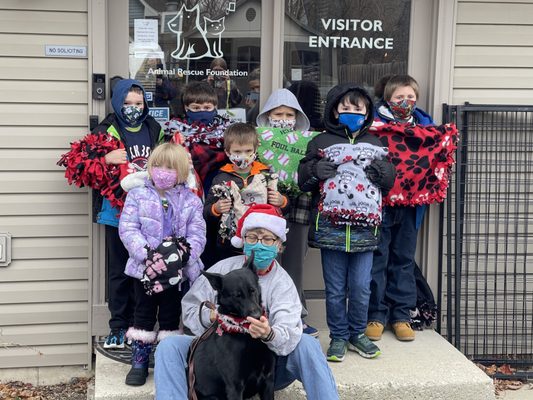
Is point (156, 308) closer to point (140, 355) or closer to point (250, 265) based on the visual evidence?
point (140, 355)

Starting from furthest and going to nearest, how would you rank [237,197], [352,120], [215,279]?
[352,120], [237,197], [215,279]

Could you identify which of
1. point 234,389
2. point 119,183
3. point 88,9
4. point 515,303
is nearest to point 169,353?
point 234,389

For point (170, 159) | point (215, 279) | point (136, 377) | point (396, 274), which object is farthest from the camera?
point (396, 274)

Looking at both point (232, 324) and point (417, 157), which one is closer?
point (232, 324)

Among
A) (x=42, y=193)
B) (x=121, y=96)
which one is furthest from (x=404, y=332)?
(x=42, y=193)

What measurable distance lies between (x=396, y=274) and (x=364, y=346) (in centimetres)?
62

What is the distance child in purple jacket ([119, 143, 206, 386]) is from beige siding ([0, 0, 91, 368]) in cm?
89

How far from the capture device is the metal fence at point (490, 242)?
5039 millimetres

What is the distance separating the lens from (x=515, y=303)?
5191mm

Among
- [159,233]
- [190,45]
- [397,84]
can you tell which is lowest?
[159,233]

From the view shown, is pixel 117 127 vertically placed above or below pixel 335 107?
below

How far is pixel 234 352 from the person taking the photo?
3.46 m

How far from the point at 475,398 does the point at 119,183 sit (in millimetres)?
2361

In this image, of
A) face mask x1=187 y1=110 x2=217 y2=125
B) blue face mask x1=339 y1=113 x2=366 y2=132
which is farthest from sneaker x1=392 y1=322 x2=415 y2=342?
face mask x1=187 y1=110 x2=217 y2=125
